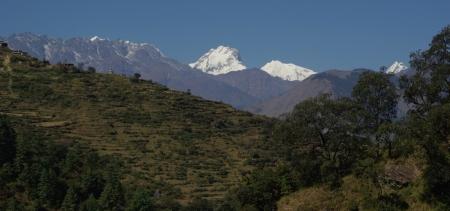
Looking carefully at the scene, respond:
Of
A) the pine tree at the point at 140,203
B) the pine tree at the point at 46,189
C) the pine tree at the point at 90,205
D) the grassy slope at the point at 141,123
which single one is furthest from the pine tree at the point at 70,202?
the grassy slope at the point at 141,123

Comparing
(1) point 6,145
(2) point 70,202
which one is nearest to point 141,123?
(1) point 6,145

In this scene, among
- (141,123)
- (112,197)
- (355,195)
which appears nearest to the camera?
(355,195)

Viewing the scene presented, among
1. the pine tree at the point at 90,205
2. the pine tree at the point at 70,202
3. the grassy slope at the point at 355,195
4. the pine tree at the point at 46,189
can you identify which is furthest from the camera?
the pine tree at the point at 46,189

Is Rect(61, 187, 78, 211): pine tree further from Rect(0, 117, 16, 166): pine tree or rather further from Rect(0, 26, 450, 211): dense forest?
Rect(0, 26, 450, 211): dense forest

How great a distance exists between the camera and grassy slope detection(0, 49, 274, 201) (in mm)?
111500

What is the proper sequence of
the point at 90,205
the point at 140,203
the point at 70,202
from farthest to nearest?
the point at 70,202, the point at 90,205, the point at 140,203

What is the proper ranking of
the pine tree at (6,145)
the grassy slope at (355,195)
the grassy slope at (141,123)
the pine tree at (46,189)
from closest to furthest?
the grassy slope at (355,195) → the pine tree at (46,189) → the pine tree at (6,145) → the grassy slope at (141,123)

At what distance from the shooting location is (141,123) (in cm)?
13962

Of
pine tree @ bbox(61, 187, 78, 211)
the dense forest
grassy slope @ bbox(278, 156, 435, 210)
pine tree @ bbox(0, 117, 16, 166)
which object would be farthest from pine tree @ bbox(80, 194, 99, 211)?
grassy slope @ bbox(278, 156, 435, 210)

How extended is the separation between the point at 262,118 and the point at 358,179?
115 metres

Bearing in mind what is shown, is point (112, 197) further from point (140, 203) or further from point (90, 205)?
point (140, 203)

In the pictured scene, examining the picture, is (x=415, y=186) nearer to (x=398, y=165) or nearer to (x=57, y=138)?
(x=398, y=165)

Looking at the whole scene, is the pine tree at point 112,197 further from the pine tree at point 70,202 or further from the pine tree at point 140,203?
the pine tree at point 70,202

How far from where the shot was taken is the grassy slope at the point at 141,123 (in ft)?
366
